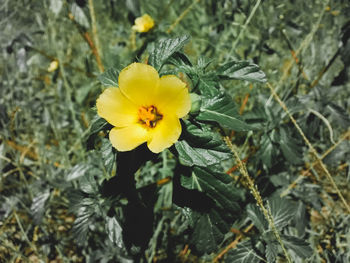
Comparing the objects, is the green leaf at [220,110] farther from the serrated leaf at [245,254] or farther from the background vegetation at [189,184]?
the serrated leaf at [245,254]

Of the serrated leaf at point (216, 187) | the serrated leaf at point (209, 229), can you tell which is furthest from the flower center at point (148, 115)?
the serrated leaf at point (209, 229)

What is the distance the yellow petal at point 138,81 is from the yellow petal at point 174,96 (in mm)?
27

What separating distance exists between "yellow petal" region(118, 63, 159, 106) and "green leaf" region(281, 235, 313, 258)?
2.66 feet

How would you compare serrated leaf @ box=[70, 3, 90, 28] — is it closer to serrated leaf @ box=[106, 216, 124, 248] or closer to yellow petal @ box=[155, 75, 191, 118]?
yellow petal @ box=[155, 75, 191, 118]

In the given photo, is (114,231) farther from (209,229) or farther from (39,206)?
(39,206)

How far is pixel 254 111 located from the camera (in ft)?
5.13

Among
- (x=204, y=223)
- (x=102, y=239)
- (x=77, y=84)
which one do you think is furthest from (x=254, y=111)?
(x=77, y=84)

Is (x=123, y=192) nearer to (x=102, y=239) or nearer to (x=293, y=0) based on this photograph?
(x=102, y=239)

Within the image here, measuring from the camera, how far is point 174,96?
96cm

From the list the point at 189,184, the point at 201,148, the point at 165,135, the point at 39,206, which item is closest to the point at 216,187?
the point at 189,184

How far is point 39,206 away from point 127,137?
899 millimetres

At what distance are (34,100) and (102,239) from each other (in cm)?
126

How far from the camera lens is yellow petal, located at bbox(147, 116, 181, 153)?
2.91ft

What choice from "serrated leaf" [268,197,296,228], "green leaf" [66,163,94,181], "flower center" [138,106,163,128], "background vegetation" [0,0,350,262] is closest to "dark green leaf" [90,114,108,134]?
"background vegetation" [0,0,350,262]
